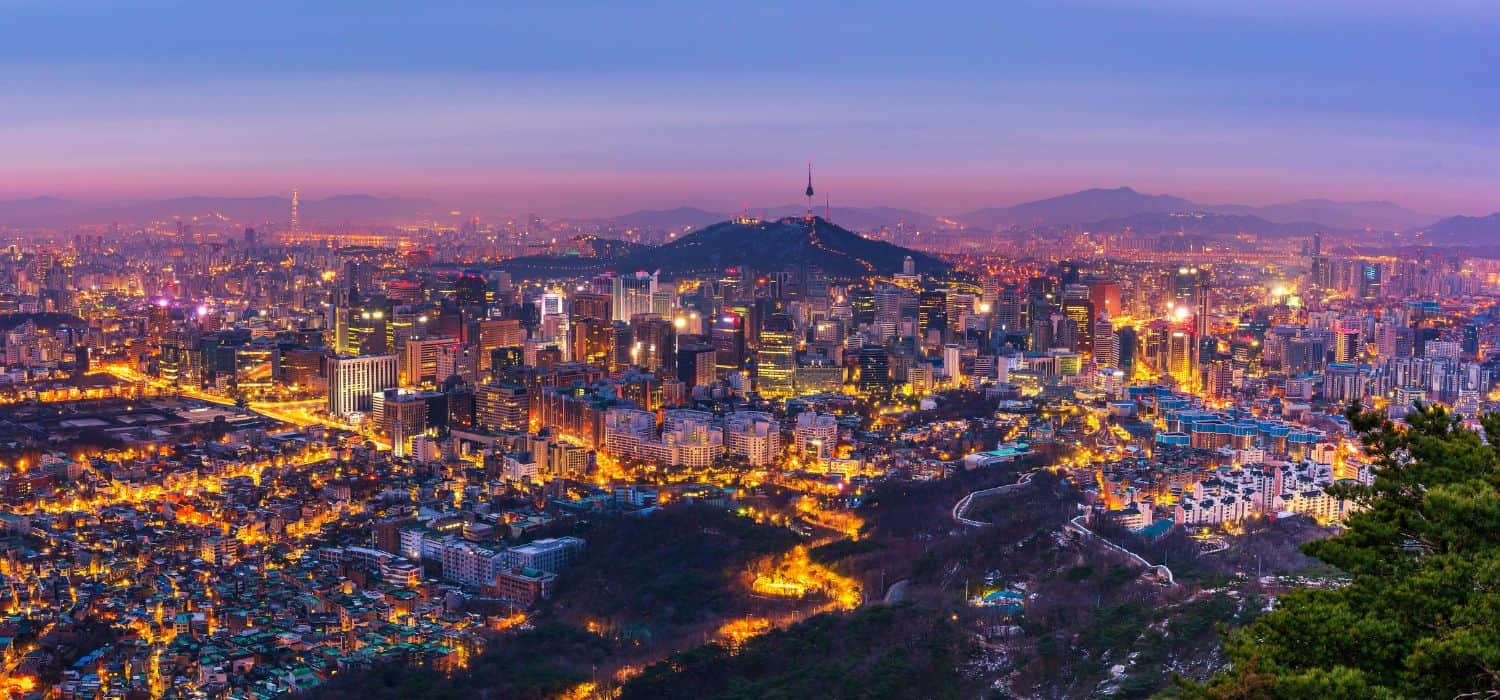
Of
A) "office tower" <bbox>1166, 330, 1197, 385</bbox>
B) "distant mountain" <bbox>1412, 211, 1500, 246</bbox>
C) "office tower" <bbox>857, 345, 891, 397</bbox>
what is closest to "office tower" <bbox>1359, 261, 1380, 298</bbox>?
"distant mountain" <bbox>1412, 211, 1500, 246</bbox>

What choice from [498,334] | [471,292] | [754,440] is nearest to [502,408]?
[754,440]

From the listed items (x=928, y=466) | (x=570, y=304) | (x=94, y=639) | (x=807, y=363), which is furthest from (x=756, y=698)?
(x=570, y=304)

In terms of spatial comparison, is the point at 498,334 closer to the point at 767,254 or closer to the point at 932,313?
the point at 932,313

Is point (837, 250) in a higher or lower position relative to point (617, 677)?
higher

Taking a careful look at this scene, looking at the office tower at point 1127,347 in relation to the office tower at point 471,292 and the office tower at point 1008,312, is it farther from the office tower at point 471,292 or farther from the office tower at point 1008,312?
the office tower at point 471,292

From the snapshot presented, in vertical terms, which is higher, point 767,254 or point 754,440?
point 767,254

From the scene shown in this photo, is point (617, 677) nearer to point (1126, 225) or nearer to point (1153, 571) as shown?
point (1153, 571)
